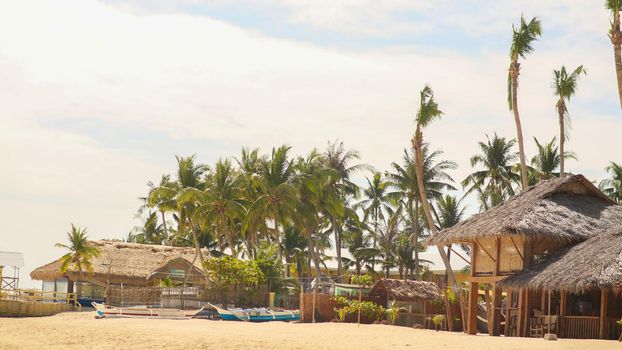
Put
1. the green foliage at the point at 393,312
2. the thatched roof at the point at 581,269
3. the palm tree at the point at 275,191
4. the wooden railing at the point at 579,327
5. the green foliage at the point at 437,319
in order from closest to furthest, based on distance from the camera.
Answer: the thatched roof at the point at 581,269
the wooden railing at the point at 579,327
the green foliage at the point at 437,319
the green foliage at the point at 393,312
the palm tree at the point at 275,191

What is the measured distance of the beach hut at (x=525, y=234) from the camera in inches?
1017

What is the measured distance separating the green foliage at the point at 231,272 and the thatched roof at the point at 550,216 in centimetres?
1048

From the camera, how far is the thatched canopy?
43594mm

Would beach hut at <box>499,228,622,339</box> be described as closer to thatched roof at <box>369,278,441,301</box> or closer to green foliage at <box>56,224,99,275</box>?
thatched roof at <box>369,278,441,301</box>

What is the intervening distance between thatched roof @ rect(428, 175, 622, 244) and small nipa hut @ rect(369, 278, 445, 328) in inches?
179

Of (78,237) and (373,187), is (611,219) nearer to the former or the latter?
(78,237)

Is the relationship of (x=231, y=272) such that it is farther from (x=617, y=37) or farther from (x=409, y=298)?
(x=617, y=37)

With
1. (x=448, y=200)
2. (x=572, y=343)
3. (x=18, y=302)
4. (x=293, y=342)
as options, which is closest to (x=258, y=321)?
(x=18, y=302)

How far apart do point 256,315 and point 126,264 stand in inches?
477

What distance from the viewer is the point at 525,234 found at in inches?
994

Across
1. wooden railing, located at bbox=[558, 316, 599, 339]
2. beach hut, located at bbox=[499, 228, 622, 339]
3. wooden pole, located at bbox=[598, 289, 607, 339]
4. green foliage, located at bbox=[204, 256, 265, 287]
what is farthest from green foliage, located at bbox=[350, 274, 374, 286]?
wooden pole, located at bbox=[598, 289, 607, 339]

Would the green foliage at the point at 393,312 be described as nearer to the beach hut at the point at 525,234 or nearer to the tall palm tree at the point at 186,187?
the beach hut at the point at 525,234

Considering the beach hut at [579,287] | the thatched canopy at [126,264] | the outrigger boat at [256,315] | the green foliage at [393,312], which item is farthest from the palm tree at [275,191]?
the beach hut at [579,287]

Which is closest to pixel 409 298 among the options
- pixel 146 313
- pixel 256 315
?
pixel 256 315
